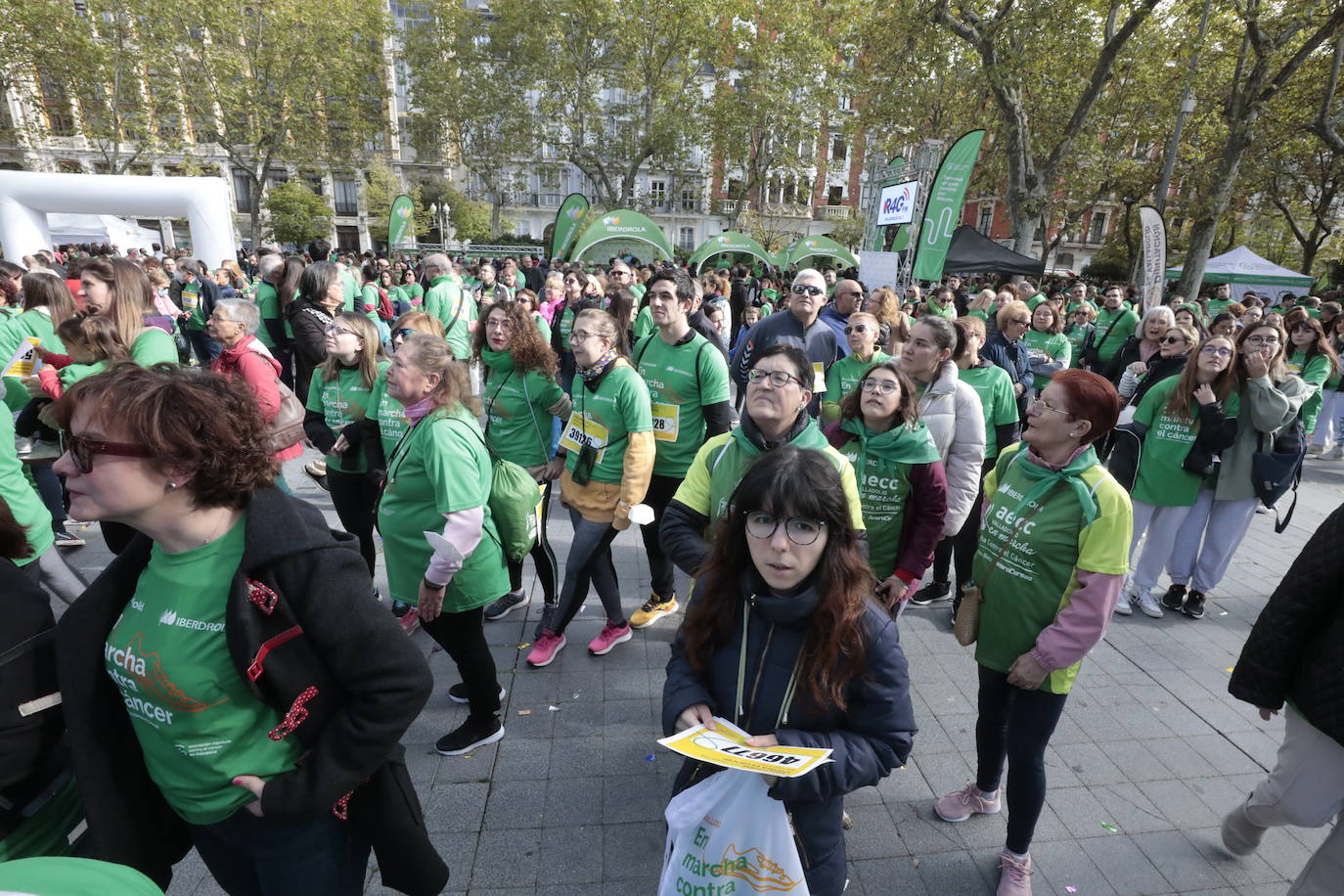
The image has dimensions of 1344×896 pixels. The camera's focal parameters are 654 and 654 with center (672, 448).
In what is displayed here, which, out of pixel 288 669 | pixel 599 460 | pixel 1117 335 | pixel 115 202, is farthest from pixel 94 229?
pixel 1117 335

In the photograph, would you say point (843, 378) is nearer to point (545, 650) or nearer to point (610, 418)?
point (610, 418)

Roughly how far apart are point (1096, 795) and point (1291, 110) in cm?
2394

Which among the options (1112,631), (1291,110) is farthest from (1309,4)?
(1112,631)

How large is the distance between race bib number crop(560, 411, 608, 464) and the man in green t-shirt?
512 millimetres

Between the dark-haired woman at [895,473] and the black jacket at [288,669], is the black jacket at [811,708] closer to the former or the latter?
the black jacket at [288,669]

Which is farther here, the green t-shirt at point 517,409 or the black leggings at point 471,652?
the green t-shirt at point 517,409

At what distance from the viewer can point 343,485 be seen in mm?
3824

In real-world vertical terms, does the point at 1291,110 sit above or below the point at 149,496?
above

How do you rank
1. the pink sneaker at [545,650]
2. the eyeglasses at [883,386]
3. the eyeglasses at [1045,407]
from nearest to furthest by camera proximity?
the eyeglasses at [1045,407]
the eyeglasses at [883,386]
the pink sneaker at [545,650]

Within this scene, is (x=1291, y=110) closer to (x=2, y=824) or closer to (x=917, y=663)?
(x=917, y=663)

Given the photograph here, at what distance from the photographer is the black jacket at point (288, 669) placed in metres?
1.43

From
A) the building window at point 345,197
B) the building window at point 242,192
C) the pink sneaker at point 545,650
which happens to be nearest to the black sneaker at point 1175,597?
the pink sneaker at point 545,650

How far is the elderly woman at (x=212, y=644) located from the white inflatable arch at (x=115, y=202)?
1766cm

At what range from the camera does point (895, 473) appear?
9.39 feet
